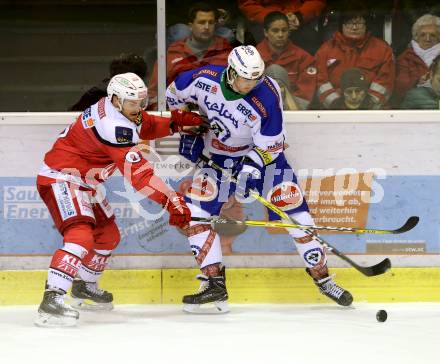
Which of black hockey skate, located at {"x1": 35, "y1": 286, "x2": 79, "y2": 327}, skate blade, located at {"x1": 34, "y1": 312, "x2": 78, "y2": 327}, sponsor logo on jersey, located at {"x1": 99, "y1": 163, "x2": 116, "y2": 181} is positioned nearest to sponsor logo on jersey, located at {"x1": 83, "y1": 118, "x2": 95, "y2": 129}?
sponsor logo on jersey, located at {"x1": 99, "y1": 163, "x2": 116, "y2": 181}

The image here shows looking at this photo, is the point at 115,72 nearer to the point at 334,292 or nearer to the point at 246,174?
the point at 246,174

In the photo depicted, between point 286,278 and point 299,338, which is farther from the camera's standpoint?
point 286,278

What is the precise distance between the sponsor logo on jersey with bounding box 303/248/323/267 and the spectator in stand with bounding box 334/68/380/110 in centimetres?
78

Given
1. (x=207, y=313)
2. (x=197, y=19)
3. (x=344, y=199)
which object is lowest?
(x=207, y=313)

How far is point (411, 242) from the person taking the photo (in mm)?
5723

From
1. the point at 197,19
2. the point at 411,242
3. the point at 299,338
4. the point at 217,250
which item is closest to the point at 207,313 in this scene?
the point at 217,250

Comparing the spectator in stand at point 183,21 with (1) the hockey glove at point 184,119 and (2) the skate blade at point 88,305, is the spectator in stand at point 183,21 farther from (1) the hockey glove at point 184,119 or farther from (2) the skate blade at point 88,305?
(2) the skate blade at point 88,305

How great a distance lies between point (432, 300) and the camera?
5695 millimetres

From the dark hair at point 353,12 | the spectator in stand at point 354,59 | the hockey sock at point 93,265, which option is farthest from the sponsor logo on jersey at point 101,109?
the dark hair at point 353,12

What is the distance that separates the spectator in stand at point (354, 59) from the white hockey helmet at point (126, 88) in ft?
3.43

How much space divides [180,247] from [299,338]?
3.72ft

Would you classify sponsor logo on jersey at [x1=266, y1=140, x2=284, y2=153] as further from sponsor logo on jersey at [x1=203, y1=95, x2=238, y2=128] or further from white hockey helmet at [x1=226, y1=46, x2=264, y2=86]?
white hockey helmet at [x1=226, y1=46, x2=264, y2=86]

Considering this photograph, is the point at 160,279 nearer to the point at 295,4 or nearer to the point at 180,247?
the point at 180,247

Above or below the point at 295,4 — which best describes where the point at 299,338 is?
below
